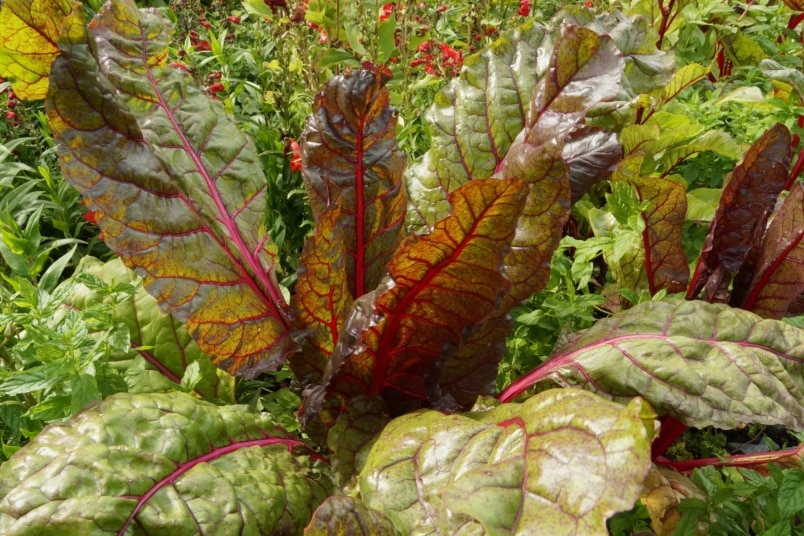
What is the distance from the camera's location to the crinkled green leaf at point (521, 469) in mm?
879

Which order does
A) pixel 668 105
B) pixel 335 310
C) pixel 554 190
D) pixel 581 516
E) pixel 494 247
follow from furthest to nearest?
pixel 668 105, pixel 335 310, pixel 554 190, pixel 494 247, pixel 581 516

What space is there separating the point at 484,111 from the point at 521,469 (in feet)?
3.22

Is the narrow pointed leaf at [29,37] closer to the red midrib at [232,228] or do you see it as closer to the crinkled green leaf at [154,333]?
the red midrib at [232,228]

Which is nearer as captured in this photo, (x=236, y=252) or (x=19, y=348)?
(x=19, y=348)

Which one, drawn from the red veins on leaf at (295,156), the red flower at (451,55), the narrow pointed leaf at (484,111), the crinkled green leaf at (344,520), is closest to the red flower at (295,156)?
the red veins on leaf at (295,156)

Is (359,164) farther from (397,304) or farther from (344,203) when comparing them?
(397,304)

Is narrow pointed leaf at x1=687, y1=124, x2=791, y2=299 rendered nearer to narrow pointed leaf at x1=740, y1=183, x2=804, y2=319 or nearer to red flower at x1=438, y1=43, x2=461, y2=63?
narrow pointed leaf at x1=740, y1=183, x2=804, y2=319

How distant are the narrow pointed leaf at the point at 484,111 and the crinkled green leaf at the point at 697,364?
50 cm

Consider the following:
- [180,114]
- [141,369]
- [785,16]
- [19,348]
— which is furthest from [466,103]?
[785,16]

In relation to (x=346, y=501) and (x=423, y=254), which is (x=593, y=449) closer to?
(x=346, y=501)

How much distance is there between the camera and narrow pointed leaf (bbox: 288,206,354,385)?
1.43 metres

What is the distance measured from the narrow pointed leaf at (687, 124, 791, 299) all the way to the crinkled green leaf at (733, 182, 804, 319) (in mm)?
47

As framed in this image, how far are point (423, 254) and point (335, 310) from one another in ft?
1.23

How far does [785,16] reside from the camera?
329 cm
